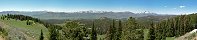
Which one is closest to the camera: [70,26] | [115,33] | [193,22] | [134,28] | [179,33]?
[70,26]

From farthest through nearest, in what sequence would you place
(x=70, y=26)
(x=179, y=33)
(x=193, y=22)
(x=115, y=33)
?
(x=193, y=22), (x=179, y=33), (x=115, y=33), (x=70, y=26)

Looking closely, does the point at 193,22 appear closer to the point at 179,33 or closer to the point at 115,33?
the point at 179,33

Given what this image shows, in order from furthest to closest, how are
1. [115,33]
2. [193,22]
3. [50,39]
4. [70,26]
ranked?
[193,22] → [115,33] → [50,39] → [70,26]

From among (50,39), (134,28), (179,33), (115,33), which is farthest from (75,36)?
(179,33)

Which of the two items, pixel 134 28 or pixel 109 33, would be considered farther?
pixel 109 33

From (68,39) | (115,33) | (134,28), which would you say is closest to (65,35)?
(68,39)

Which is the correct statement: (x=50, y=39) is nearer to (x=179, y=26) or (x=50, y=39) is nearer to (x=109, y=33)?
(x=109, y=33)

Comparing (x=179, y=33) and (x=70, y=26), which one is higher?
(x=70, y=26)

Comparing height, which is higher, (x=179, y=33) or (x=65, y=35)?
(x=65, y=35)

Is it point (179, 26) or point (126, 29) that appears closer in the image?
point (126, 29)
